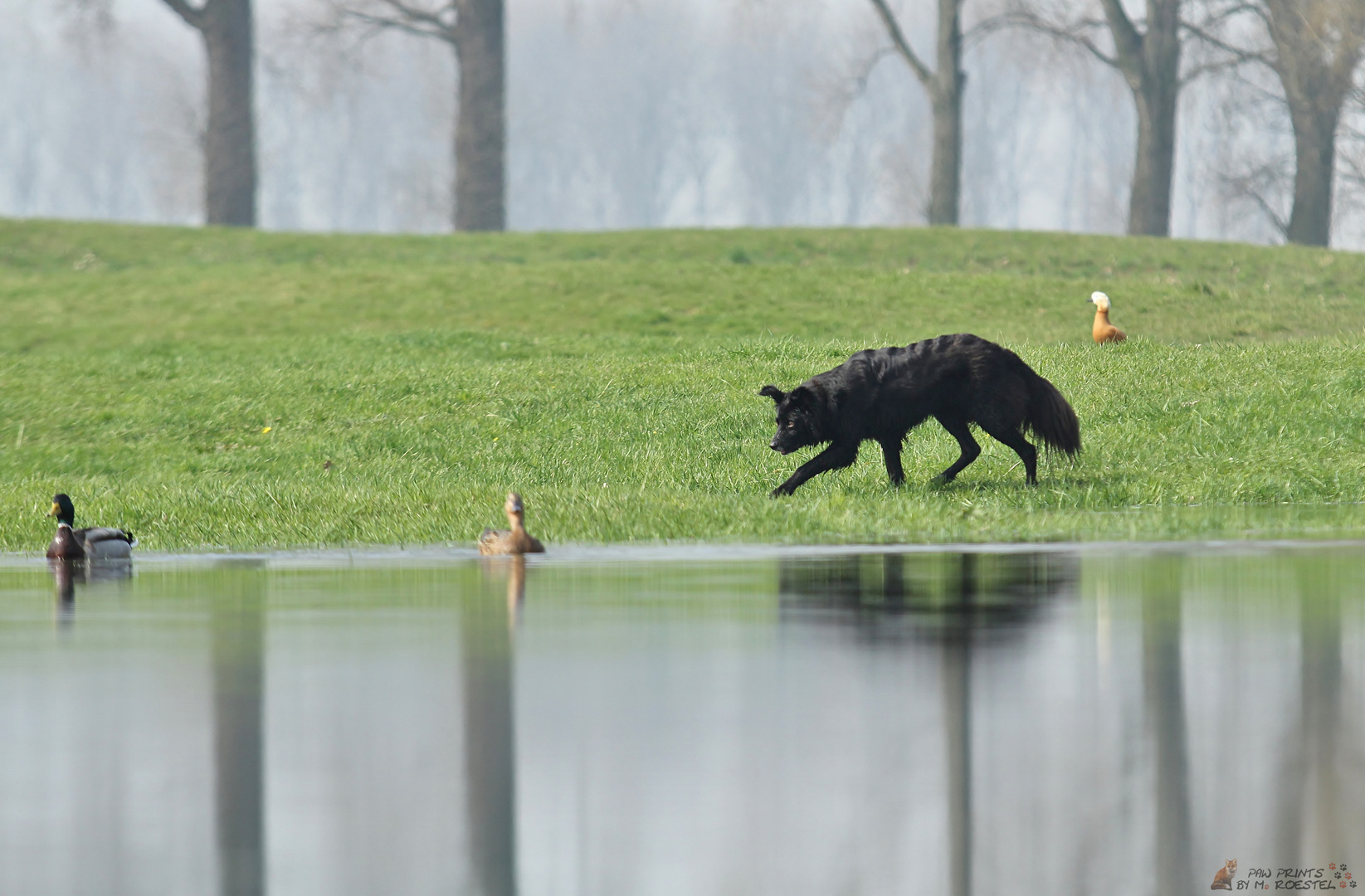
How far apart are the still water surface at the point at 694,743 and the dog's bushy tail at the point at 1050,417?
572 cm

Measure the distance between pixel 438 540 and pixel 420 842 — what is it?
8051 mm

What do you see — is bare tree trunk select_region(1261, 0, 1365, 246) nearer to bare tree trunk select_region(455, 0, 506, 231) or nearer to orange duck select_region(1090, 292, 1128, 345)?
bare tree trunk select_region(455, 0, 506, 231)

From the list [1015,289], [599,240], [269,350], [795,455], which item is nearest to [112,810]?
[795,455]

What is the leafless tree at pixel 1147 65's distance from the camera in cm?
4778

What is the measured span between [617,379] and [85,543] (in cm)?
1037

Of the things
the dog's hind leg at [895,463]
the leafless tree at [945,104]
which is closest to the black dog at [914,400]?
the dog's hind leg at [895,463]

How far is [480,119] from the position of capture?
46.2 m

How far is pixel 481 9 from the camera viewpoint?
1786 inches

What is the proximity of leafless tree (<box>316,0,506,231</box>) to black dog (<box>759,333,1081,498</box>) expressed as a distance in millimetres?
33143

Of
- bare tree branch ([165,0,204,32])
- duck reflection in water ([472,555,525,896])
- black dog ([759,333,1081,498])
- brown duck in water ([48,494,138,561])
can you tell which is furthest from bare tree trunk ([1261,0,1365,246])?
duck reflection in water ([472,555,525,896])

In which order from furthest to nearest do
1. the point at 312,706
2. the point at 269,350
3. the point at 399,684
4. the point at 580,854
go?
1. the point at 269,350
2. the point at 399,684
3. the point at 312,706
4. the point at 580,854

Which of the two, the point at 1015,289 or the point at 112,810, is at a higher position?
the point at 1015,289

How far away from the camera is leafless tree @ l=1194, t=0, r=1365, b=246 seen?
148 feet

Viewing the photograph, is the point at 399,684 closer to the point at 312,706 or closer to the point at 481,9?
the point at 312,706
